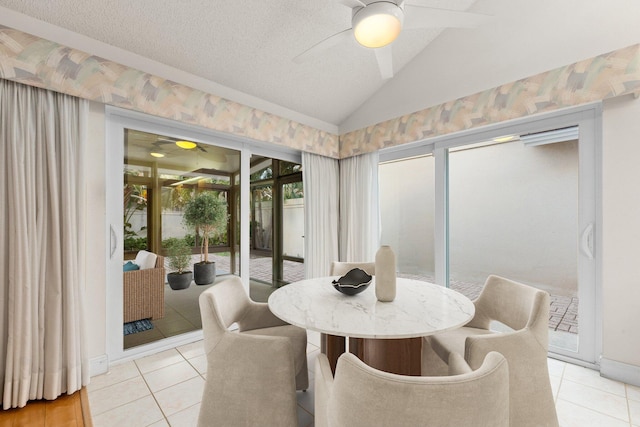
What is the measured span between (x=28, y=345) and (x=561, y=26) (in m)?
4.56

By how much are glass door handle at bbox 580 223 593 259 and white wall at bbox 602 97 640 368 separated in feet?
0.37

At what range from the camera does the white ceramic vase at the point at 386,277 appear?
1.59 m

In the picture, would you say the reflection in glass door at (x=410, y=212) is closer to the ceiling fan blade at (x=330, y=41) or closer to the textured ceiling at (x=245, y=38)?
the textured ceiling at (x=245, y=38)

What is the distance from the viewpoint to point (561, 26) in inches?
89.7

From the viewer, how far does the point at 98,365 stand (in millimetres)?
2154

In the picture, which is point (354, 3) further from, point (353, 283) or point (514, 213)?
point (514, 213)

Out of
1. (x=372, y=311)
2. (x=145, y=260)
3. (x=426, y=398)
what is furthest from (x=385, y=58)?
(x=145, y=260)

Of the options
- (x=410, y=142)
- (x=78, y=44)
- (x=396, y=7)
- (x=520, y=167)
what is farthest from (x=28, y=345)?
(x=520, y=167)

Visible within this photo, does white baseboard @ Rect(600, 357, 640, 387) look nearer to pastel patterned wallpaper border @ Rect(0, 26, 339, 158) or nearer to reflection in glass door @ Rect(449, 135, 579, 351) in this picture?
reflection in glass door @ Rect(449, 135, 579, 351)

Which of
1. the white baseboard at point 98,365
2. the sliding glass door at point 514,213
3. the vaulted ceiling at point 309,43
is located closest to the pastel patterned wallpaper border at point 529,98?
the vaulted ceiling at point 309,43

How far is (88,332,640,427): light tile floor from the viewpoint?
1.69m

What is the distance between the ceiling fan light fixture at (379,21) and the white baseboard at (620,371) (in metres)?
2.84

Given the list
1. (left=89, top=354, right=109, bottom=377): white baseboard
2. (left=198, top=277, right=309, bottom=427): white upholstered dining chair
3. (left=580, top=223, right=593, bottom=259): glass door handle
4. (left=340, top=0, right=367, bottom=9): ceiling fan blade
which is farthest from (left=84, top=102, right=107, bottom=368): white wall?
(left=580, top=223, right=593, bottom=259): glass door handle

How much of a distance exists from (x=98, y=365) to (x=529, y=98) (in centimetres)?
414
